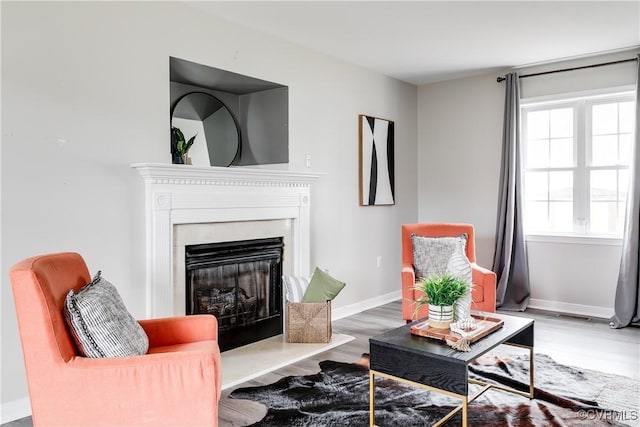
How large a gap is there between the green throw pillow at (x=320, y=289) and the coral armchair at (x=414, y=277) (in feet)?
1.82

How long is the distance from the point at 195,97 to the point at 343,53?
4.60 ft

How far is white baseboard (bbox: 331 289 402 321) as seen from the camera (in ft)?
15.3

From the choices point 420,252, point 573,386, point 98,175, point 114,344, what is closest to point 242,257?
point 98,175

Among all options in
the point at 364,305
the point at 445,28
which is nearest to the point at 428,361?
the point at 445,28

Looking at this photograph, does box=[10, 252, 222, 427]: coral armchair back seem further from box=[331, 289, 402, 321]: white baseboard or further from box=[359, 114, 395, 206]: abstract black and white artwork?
box=[359, 114, 395, 206]: abstract black and white artwork

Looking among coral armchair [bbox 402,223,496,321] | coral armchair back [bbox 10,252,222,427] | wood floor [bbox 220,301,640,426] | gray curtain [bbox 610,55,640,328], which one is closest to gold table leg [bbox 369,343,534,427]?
wood floor [bbox 220,301,640,426]

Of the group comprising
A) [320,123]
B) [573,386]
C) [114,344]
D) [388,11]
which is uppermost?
[388,11]

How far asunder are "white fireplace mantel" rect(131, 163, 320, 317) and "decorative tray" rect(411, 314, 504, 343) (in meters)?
1.60

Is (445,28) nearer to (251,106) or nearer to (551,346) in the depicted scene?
(251,106)

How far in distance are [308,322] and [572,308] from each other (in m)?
2.78

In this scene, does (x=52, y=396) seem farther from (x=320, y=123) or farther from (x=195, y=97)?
(x=320, y=123)

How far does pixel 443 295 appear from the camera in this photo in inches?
96.6

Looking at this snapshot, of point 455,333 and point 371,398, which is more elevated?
point 455,333

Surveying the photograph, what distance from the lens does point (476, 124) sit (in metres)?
5.41
